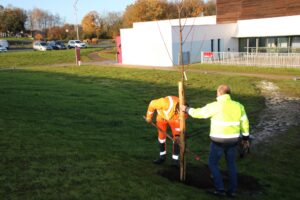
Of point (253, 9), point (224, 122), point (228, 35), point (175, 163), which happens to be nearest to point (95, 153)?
point (175, 163)

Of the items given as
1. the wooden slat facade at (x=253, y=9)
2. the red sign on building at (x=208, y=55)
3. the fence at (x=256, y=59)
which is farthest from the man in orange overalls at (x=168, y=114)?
the wooden slat facade at (x=253, y=9)

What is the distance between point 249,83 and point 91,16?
65635 millimetres

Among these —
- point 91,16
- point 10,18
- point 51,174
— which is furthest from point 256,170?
point 10,18

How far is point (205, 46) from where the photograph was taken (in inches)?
1278

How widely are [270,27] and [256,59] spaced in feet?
26.0

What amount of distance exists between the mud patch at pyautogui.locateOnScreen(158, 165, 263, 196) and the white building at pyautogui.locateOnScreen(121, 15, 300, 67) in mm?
23103

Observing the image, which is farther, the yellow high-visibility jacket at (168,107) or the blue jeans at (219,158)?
the yellow high-visibility jacket at (168,107)

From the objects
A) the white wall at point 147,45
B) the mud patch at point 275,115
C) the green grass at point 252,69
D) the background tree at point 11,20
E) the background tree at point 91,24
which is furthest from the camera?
the background tree at point 11,20

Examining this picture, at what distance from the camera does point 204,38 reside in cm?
3023

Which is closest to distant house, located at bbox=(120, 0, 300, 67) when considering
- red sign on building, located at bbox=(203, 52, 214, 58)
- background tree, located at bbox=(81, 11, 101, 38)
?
red sign on building, located at bbox=(203, 52, 214, 58)

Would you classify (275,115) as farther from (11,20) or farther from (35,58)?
(11,20)

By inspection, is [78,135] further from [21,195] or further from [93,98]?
[93,98]

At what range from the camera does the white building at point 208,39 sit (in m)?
30.4

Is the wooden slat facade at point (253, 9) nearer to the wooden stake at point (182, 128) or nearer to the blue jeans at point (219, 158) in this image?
the wooden stake at point (182, 128)
